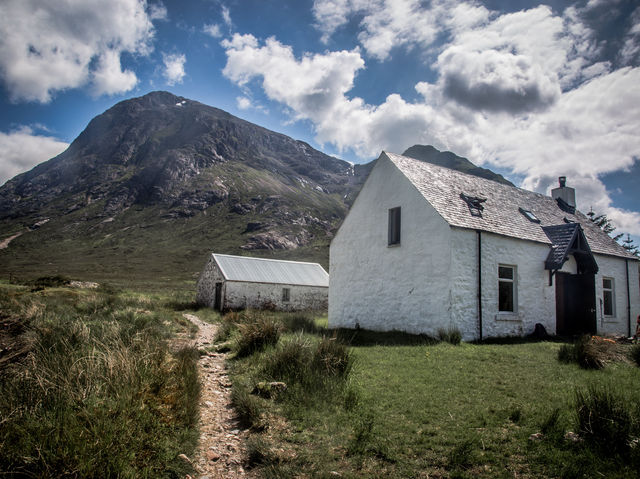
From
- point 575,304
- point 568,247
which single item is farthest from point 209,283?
point 568,247

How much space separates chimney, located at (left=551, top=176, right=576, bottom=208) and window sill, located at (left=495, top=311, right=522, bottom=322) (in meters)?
11.9

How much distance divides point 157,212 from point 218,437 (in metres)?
151

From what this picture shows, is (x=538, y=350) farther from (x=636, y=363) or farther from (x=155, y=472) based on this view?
(x=155, y=472)

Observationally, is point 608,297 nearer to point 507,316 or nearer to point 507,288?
point 507,288

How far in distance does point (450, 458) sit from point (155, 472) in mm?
3275

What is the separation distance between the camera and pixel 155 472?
4066 millimetres

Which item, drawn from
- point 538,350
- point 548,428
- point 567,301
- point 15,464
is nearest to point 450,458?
point 548,428

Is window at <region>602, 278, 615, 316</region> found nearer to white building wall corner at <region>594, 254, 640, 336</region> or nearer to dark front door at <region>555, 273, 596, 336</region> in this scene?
white building wall corner at <region>594, 254, 640, 336</region>

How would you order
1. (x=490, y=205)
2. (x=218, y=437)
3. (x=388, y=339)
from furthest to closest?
(x=490, y=205) < (x=388, y=339) < (x=218, y=437)

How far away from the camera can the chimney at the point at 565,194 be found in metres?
23.2

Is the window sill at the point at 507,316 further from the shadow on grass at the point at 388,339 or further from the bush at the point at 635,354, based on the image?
the bush at the point at 635,354

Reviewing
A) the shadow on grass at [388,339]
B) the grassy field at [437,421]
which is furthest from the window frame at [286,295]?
the grassy field at [437,421]

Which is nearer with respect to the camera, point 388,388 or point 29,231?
point 388,388

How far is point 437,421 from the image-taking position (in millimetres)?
5465
